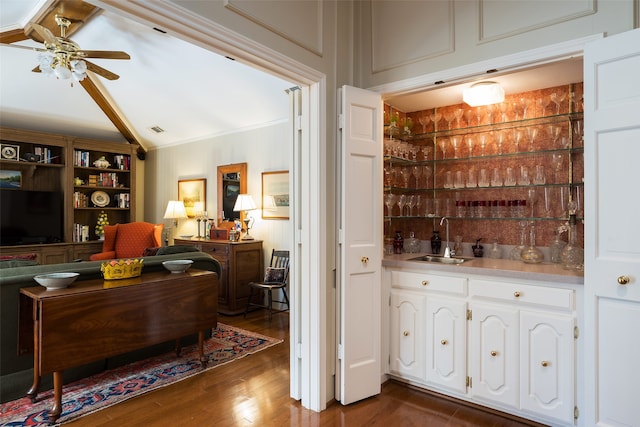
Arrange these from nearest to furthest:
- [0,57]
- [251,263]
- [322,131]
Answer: [322,131]
[0,57]
[251,263]

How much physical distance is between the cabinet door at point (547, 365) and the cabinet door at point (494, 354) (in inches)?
2.0

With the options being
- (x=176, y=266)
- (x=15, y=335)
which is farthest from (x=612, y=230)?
(x=15, y=335)

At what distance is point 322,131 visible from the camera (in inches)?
95.7

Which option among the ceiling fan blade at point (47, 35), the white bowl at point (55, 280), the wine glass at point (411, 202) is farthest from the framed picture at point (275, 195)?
the white bowl at point (55, 280)

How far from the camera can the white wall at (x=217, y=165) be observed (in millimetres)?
4941

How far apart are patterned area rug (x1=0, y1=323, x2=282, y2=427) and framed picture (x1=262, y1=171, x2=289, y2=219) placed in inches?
66.0

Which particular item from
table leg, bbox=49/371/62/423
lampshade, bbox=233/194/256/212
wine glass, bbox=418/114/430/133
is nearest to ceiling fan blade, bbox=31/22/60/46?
lampshade, bbox=233/194/256/212

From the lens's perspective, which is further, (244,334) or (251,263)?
(251,263)

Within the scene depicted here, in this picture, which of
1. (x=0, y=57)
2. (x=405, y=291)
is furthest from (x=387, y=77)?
(x=0, y=57)

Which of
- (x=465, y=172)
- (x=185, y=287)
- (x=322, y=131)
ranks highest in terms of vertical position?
(x=322, y=131)

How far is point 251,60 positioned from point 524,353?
2380 mm

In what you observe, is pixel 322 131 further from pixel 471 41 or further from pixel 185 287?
pixel 185 287

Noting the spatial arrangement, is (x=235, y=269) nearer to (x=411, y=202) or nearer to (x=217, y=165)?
(x=217, y=165)

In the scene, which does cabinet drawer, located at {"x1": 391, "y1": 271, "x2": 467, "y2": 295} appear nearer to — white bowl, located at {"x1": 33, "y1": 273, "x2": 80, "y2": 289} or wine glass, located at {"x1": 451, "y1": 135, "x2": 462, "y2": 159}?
wine glass, located at {"x1": 451, "y1": 135, "x2": 462, "y2": 159}
